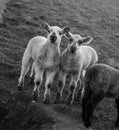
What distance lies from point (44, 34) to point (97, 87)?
27.8 ft

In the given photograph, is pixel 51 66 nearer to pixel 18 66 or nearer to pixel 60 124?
pixel 60 124

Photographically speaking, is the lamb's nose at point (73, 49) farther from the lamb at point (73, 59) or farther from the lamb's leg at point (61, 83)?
the lamb's leg at point (61, 83)

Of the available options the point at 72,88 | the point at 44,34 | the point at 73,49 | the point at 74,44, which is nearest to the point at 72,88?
the point at 72,88

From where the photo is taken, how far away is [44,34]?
17219mm

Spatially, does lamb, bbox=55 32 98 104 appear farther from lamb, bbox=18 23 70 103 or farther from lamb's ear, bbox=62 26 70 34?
lamb, bbox=18 23 70 103

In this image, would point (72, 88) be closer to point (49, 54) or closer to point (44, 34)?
point (49, 54)

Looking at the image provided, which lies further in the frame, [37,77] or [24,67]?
[24,67]

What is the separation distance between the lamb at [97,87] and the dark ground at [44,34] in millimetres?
586

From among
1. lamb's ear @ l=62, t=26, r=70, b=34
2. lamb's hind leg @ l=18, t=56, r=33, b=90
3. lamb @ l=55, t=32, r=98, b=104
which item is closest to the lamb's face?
lamb @ l=55, t=32, r=98, b=104

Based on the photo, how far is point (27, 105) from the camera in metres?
10.5

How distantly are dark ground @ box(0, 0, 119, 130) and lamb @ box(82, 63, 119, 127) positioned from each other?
586mm

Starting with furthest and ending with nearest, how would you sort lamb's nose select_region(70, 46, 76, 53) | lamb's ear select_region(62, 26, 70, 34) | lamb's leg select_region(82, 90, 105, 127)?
lamb's ear select_region(62, 26, 70, 34) → lamb's nose select_region(70, 46, 76, 53) → lamb's leg select_region(82, 90, 105, 127)

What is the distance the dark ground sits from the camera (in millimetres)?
9938

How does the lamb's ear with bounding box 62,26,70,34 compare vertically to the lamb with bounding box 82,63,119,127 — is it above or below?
above
